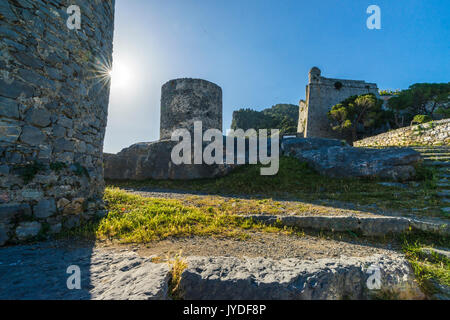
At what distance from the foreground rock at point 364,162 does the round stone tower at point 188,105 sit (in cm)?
599

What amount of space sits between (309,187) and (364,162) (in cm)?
240

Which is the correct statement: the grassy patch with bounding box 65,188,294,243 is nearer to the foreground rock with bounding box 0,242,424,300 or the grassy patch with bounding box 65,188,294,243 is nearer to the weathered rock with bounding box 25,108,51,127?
the foreground rock with bounding box 0,242,424,300

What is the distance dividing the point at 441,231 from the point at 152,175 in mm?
8798

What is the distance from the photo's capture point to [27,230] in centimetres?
257

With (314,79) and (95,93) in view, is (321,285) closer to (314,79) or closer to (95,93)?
(95,93)

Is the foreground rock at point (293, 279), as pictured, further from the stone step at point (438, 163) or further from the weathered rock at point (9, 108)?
the stone step at point (438, 163)

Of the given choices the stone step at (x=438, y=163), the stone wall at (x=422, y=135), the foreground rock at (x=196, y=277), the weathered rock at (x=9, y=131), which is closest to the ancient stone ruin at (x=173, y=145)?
the weathered rock at (x=9, y=131)

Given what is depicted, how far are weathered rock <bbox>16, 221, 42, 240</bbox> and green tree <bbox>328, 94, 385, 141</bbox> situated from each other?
26550 millimetres

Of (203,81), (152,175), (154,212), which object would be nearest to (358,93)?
(203,81)

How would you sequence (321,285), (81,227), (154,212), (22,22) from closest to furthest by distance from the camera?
(321,285) → (22,22) → (81,227) → (154,212)

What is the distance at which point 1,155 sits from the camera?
8.29ft

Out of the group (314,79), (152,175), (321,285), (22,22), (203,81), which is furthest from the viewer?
(314,79)

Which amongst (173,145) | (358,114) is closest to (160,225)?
(173,145)

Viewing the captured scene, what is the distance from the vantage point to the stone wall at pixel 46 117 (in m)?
2.57
